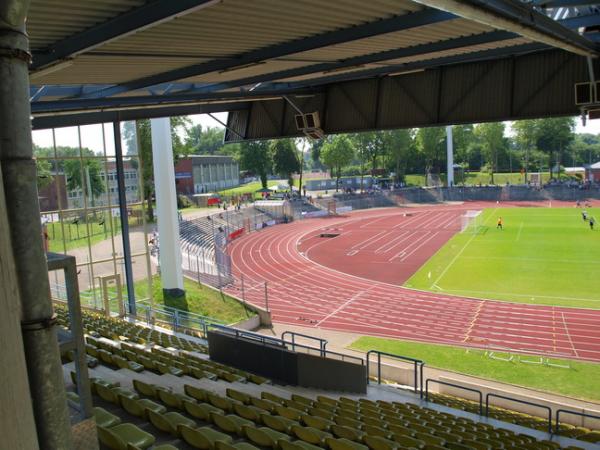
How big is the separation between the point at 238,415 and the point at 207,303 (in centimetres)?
1935

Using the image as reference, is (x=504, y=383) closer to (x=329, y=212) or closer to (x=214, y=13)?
(x=214, y=13)

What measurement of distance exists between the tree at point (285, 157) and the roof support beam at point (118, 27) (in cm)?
7923

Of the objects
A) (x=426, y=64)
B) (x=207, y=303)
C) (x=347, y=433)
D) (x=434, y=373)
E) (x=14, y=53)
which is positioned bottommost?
(x=434, y=373)

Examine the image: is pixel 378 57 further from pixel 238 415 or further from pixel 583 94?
pixel 238 415

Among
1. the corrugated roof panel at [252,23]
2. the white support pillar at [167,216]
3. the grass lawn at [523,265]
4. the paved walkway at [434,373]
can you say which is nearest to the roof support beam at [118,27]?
the corrugated roof panel at [252,23]

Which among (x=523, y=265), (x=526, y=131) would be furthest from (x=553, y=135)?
(x=523, y=265)

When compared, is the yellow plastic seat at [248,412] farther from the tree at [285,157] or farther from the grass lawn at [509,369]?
the tree at [285,157]

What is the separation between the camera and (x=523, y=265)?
32875 mm

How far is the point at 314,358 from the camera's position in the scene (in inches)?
432

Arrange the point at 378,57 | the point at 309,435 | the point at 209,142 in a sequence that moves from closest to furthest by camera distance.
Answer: the point at 309,435
the point at 378,57
the point at 209,142

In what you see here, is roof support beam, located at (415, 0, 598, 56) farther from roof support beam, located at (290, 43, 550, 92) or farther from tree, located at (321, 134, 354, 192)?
tree, located at (321, 134, 354, 192)

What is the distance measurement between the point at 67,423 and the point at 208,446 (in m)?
3.64

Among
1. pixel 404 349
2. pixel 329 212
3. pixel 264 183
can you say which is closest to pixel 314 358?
pixel 404 349

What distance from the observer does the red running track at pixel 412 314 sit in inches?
784
